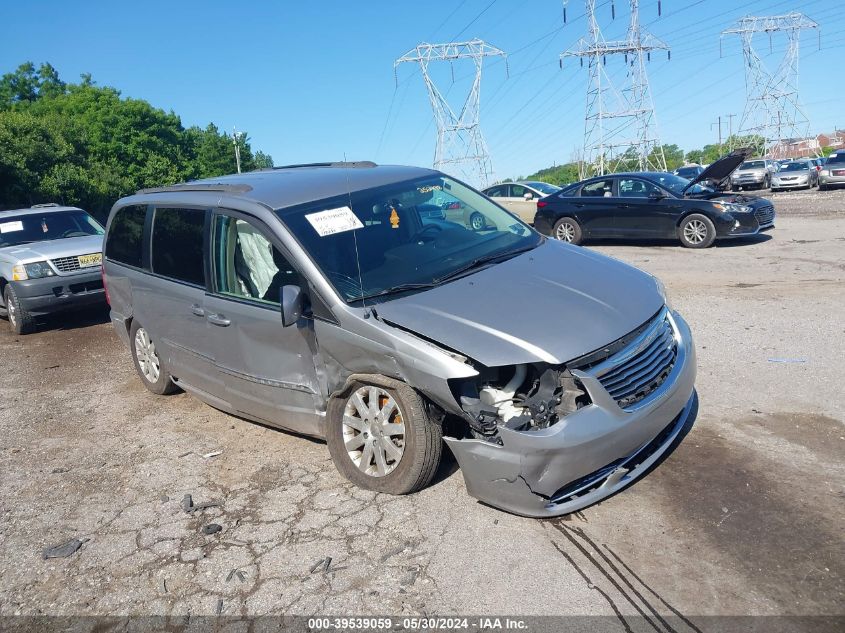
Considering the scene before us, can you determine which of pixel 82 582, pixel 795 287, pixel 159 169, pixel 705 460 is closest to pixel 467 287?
pixel 705 460

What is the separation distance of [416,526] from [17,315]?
27.4 feet

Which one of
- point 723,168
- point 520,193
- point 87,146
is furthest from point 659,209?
point 87,146

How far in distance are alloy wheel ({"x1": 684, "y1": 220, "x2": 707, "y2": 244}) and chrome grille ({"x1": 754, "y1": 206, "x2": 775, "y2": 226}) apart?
0.94 metres

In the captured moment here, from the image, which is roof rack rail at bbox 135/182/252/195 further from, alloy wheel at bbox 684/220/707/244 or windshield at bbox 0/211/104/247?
alloy wheel at bbox 684/220/707/244

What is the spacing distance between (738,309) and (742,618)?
18.4 ft

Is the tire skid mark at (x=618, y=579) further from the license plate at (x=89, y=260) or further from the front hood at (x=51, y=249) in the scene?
the license plate at (x=89, y=260)

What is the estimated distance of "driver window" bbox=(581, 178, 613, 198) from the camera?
46.1ft

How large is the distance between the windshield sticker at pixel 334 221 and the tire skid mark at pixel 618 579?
2193mm

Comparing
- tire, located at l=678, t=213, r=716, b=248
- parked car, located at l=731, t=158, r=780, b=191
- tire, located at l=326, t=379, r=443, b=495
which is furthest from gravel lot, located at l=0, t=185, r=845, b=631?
parked car, located at l=731, t=158, r=780, b=191

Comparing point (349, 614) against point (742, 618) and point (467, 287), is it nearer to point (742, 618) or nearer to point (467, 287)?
point (742, 618)

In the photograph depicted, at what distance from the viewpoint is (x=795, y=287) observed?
28.2ft

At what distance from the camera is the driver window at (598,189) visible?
46.1 ft

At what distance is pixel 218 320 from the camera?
15.4 ft

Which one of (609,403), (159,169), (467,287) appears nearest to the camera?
(609,403)
